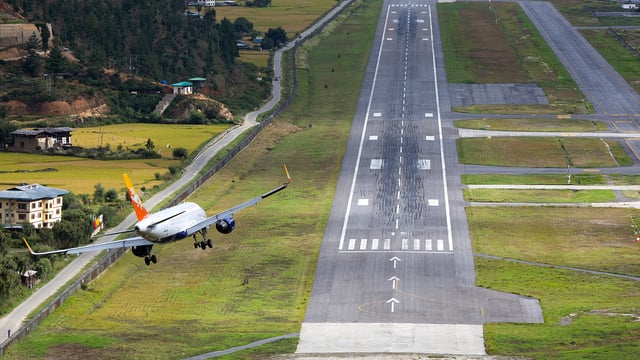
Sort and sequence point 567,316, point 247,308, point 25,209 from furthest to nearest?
point 25,209
point 247,308
point 567,316

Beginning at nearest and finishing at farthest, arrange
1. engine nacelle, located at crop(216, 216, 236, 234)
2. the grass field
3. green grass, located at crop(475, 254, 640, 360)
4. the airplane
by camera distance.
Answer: the airplane, engine nacelle, located at crop(216, 216, 236, 234), green grass, located at crop(475, 254, 640, 360), the grass field

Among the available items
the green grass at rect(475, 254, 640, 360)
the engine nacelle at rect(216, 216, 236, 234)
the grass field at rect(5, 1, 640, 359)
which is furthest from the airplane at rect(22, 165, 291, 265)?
the green grass at rect(475, 254, 640, 360)

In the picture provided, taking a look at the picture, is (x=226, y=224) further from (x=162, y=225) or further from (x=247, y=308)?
(x=247, y=308)

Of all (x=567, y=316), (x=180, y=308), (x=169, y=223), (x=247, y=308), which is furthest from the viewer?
(x=247, y=308)

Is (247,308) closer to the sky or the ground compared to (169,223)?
closer to the ground

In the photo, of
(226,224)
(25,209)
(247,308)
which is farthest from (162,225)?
(25,209)

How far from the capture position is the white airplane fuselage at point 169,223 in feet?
455

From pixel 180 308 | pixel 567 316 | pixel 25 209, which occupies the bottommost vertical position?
pixel 180 308

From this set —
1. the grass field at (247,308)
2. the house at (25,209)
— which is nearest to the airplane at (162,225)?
the grass field at (247,308)

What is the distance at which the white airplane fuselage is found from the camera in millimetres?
138625

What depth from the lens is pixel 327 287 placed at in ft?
608

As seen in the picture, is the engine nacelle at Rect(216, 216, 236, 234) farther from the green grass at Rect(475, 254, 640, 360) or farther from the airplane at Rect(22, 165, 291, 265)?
the green grass at Rect(475, 254, 640, 360)

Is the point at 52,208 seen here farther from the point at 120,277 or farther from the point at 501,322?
the point at 501,322

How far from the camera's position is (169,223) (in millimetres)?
141125
